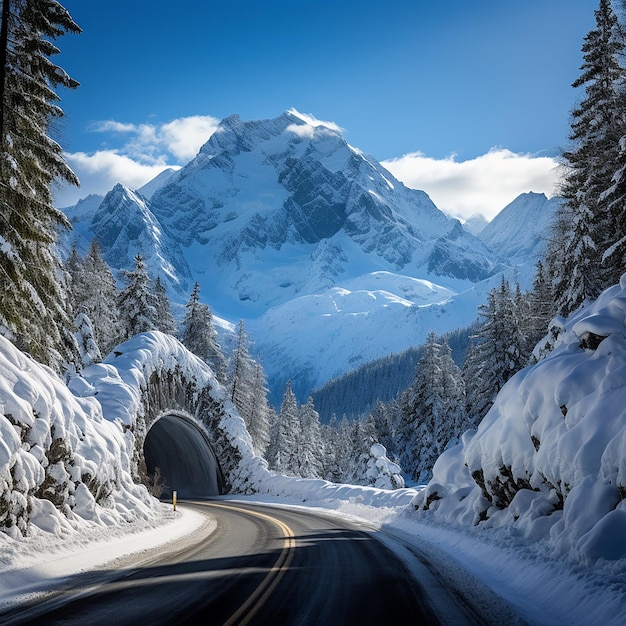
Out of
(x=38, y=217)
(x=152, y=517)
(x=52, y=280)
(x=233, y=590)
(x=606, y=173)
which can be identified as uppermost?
(x=606, y=173)

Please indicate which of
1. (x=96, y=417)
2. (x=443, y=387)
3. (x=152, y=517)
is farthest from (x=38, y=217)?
(x=443, y=387)

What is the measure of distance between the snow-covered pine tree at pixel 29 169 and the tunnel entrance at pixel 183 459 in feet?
71.4

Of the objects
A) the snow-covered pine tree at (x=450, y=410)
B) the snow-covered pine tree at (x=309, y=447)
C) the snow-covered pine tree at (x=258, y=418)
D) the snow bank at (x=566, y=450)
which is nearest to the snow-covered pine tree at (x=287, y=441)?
the snow-covered pine tree at (x=309, y=447)

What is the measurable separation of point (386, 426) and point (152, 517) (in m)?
52.9

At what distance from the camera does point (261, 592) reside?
27.7ft

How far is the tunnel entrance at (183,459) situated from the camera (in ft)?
129

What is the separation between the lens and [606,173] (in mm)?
24594

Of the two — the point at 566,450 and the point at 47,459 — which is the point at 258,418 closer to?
the point at 47,459

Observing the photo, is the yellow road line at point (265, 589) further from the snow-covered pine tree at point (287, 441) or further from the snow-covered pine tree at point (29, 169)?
the snow-covered pine tree at point (287, 441)

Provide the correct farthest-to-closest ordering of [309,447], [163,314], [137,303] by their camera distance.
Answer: [309,447], [163,314], [137,303]

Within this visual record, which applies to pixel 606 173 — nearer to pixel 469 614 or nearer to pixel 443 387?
pixel 469 614

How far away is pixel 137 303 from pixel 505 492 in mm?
34091

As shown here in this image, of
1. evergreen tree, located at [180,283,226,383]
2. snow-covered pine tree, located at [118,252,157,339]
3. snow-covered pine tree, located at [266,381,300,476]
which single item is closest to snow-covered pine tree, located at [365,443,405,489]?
evergreen tree, located at [180,283,226,383]

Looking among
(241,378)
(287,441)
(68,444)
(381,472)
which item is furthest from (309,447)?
(68,444)
